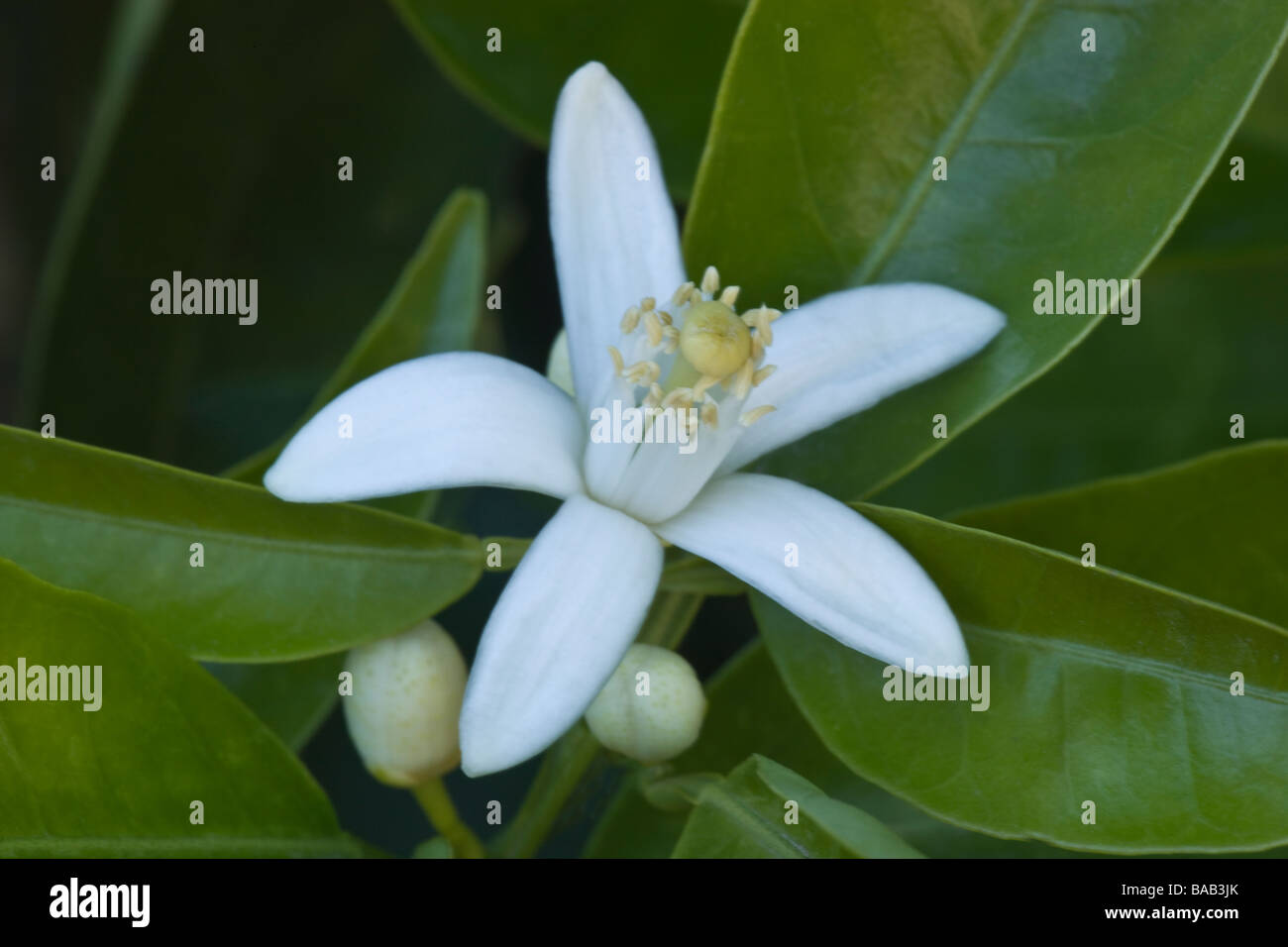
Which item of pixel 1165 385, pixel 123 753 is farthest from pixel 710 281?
pixel 1165 385

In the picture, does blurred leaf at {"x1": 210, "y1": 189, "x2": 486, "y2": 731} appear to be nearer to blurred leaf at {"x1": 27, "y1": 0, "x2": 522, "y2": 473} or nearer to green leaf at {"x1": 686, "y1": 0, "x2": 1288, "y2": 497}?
green leaf at {"x1": 686, "y1": 0, "x2": 1288, "y2": 497}

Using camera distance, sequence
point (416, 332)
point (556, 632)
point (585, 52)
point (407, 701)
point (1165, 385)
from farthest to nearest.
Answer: point (1165, 385)
point (585, 52)
point (416, 332)
point (407, 701)
point (556, 632)

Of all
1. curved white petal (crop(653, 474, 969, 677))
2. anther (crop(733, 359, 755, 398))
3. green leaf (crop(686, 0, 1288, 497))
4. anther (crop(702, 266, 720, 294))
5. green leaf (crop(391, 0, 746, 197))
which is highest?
green leaf (crop(391, 0, 746, 197))

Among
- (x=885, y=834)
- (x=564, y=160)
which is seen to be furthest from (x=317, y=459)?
(x=885, y=834)

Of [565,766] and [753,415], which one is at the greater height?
[753,415]

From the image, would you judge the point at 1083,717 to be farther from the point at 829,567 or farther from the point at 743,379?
the point at 743,379

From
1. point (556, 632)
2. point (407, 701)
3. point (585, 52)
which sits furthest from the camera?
point (585, 52)

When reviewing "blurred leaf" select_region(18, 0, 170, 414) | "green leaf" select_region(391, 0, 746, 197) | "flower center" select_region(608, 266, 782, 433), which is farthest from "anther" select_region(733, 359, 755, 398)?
"blurred leaf" select_region(18, 0, 170, 414)

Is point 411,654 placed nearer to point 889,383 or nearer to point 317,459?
point 317,459
